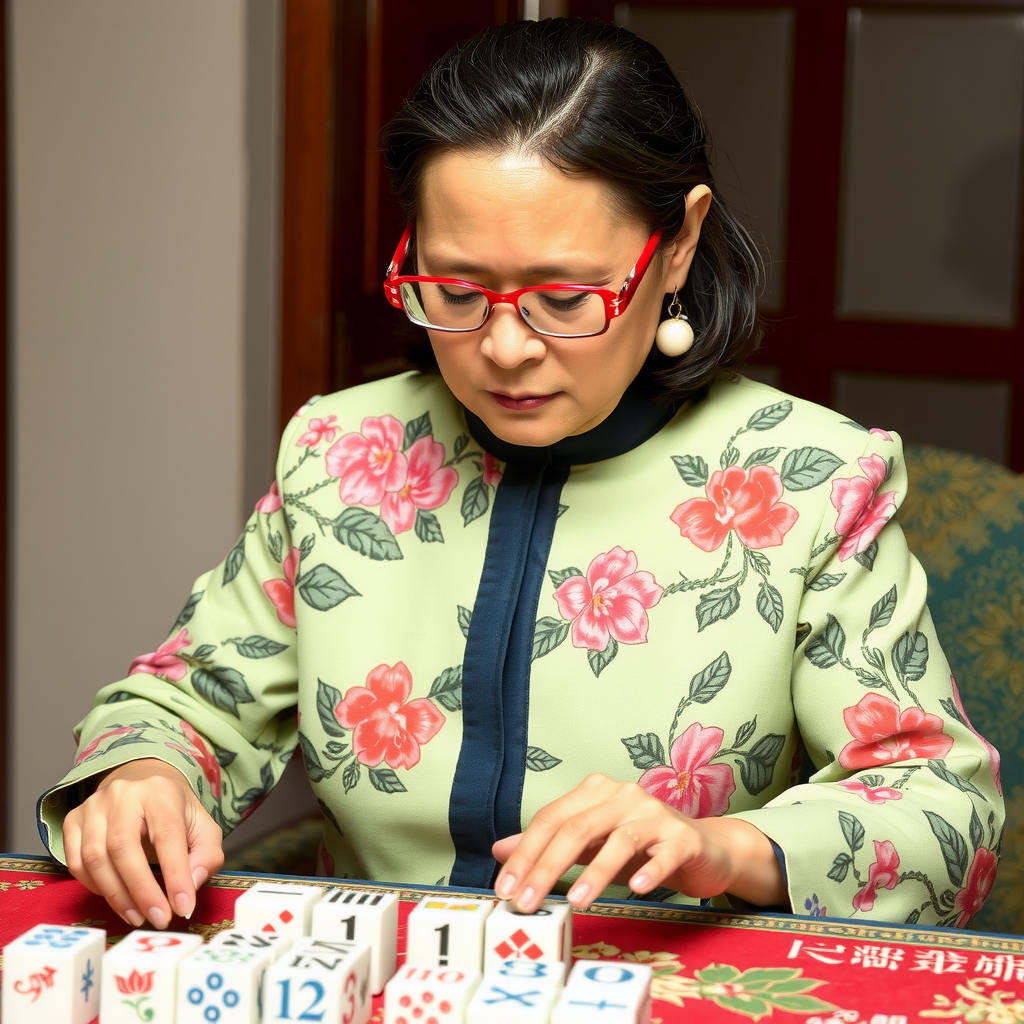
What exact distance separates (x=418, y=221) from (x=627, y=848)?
620mm

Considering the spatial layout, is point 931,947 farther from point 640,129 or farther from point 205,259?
point 205,259

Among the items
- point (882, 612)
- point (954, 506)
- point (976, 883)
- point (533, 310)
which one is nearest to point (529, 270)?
point (533, 310)

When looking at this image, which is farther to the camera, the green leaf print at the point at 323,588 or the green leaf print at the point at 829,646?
the green leaf print at the point at 323,588

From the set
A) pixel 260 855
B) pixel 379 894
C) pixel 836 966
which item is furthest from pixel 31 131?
pixel 836 966

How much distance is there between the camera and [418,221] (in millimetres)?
1256

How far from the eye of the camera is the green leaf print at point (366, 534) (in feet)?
4.60

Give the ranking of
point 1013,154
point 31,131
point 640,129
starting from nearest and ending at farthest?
1. point 640,129
2. point 31,131
3. point 1013,154

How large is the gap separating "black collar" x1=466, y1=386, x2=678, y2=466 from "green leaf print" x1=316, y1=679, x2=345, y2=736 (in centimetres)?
31

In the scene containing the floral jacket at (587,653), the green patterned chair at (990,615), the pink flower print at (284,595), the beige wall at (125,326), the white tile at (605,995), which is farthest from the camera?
the beige wall at (125,326)

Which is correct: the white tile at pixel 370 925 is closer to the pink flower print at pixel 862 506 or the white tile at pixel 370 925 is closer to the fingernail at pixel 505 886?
the fingernail at pixel 505 886

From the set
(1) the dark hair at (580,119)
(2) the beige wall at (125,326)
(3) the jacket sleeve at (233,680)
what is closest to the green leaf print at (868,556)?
(1) the dark hair at (580,119)

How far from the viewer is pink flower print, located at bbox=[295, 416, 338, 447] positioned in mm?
1492

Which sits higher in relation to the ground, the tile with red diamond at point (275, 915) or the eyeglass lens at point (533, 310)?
the eyeglass lens at point (533, 310)

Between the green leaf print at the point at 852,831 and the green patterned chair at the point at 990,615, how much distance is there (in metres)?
0.64
